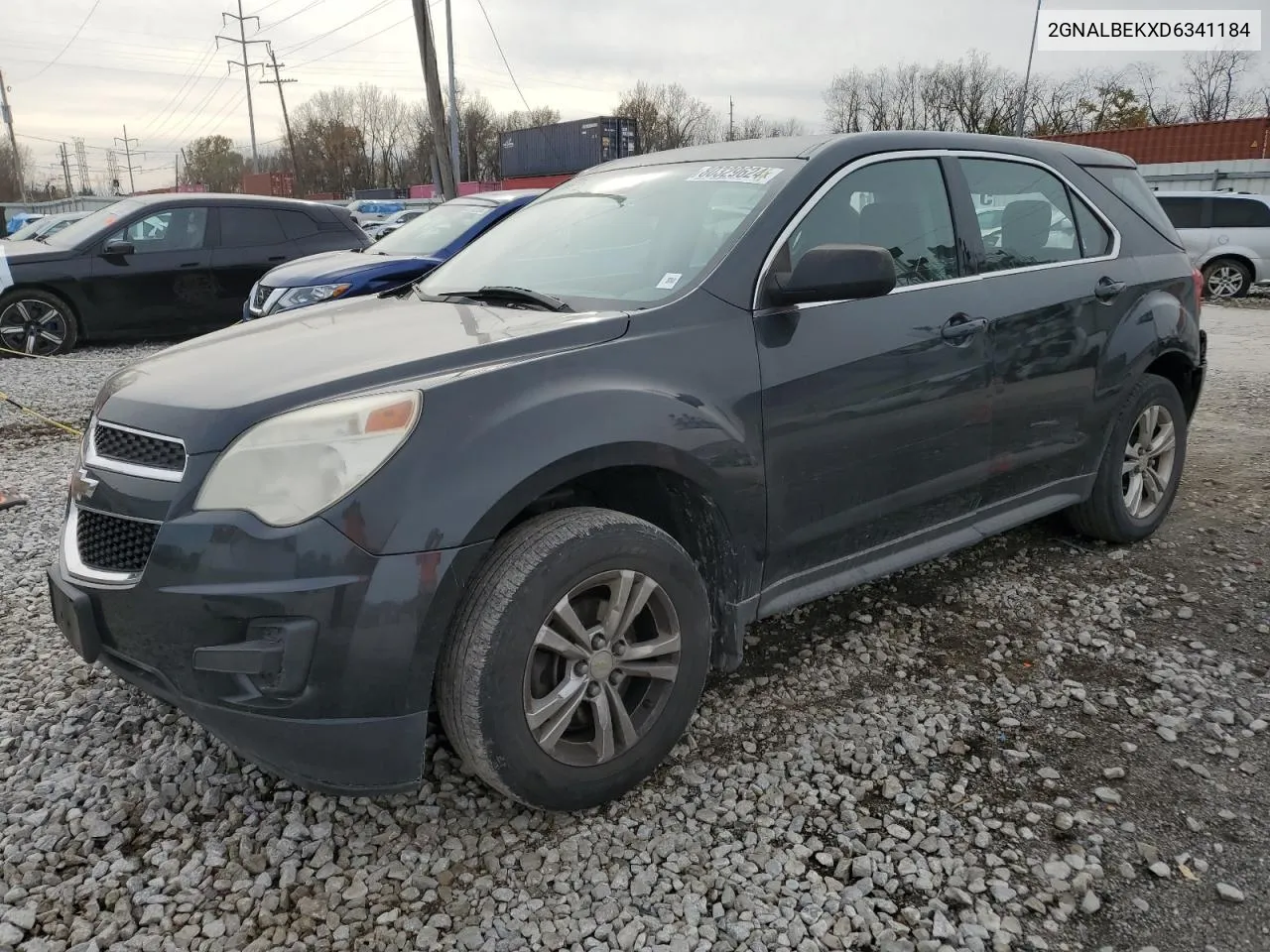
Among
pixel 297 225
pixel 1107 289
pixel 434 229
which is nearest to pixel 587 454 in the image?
pixel 1107 289

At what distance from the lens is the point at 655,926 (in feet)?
6.98

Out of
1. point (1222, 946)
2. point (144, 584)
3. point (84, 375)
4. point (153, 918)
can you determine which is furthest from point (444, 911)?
point (84, 375)

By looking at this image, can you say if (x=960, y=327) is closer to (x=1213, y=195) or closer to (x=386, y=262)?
(x=386, y=262)

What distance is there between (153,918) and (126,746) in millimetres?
812

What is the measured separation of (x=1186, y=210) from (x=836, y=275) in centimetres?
1515

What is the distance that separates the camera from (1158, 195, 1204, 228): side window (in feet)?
48.6

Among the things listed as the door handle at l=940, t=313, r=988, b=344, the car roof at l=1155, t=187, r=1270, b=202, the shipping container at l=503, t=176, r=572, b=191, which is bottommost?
the door handle at l=940, t=313, r=988, b=344

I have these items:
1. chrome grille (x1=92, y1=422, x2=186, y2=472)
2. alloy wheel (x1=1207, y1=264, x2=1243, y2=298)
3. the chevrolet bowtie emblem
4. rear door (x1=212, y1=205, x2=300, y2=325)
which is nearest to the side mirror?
chrome grille (x1=92, y1=422, x2=186, y2=472)

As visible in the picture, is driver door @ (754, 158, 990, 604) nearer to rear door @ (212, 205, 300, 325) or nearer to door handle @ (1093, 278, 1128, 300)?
door handle @ (1093, 278, 1128, 300)

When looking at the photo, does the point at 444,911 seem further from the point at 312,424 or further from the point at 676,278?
the point at 676,278

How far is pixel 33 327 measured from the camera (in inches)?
373

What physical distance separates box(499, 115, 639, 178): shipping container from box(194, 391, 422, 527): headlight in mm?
47231

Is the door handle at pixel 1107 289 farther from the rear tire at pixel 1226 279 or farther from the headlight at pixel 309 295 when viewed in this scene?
the rear tire at pixel 1226 279

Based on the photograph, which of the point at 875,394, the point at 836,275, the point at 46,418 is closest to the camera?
the point at 836,275
